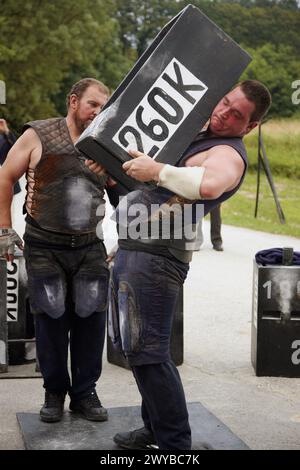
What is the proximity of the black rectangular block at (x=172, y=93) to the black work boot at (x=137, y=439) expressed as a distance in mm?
1419

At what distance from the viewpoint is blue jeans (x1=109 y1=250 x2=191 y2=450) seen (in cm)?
389

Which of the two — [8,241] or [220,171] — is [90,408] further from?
[220,171]

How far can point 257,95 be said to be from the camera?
3.79 m

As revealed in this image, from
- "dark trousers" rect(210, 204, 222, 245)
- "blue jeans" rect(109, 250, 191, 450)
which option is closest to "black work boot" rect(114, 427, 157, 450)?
"blue jeans" rect(109, 250, 191, 450)

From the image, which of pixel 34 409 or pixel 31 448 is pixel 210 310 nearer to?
pixel 34 409

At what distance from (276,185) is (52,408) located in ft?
71.5

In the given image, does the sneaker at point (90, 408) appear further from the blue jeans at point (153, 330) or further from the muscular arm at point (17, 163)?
the muscular arm at point (17, 163)

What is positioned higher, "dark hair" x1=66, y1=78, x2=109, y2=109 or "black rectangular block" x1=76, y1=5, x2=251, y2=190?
"dark hair" x1=66, y1=78, x2=109, y2=109

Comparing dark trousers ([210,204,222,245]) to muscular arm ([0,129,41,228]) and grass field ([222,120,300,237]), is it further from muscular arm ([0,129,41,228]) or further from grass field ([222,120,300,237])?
muscular arm ([0,129,41,228])

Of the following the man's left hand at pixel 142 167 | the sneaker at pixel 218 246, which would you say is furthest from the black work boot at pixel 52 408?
the sneaker at pixel 218 246

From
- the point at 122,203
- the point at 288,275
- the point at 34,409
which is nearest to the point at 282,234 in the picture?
the point at 288,275

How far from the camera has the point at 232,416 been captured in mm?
5066

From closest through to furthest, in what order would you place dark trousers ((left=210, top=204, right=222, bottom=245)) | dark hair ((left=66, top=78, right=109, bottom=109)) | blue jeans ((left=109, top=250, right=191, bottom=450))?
blue jeans ((left=109, top=250, right=191, bottom=450)), dark hair ((left=66, top=78, right=109, bottom=109)), dark trousers ((left=210, top=204, right=222, bottom=245))

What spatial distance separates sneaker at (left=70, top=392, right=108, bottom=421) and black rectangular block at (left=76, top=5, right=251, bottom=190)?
1660 millimetres
